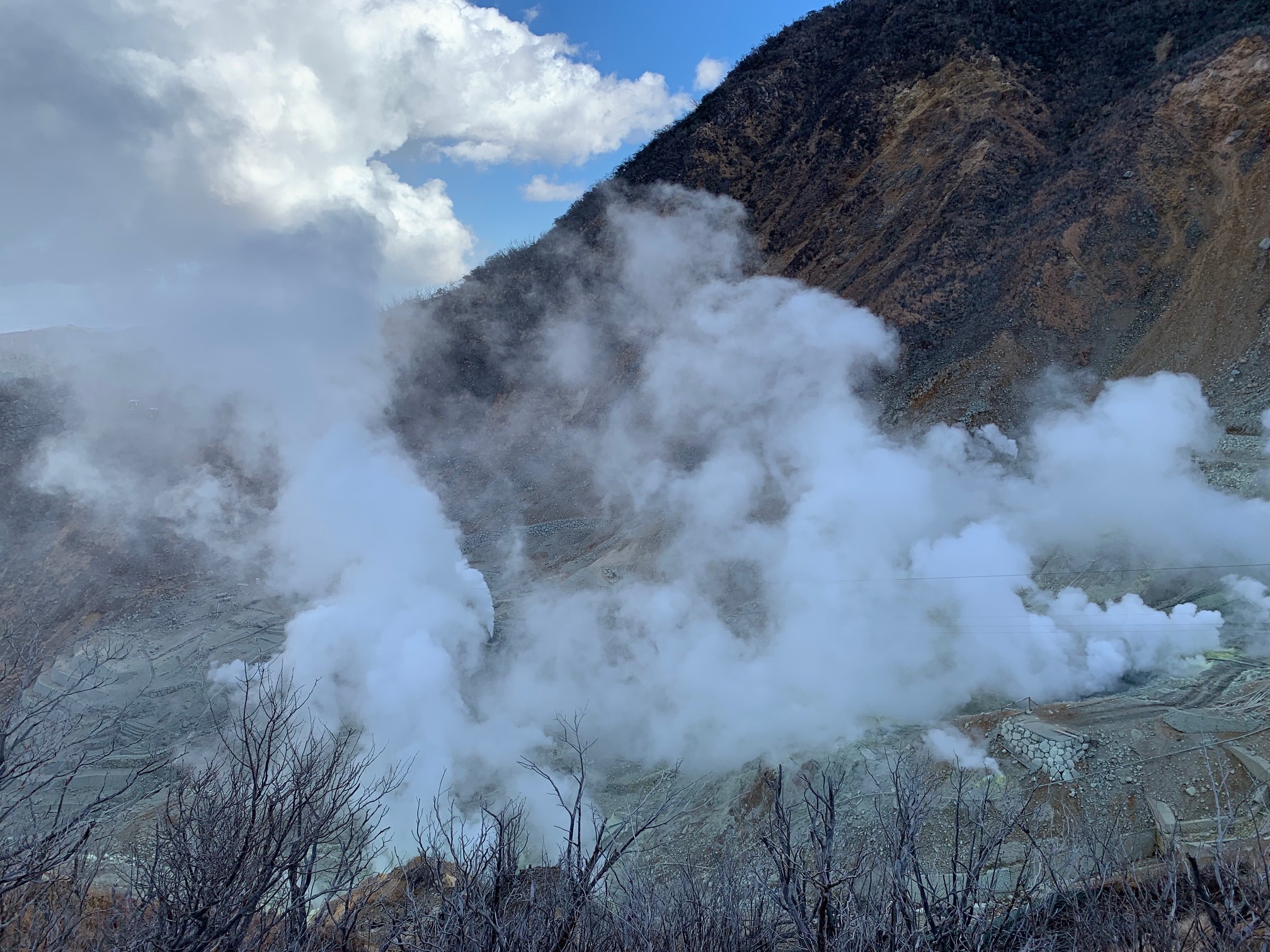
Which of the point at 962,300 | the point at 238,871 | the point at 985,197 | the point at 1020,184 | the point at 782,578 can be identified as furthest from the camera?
the point at 1020,184

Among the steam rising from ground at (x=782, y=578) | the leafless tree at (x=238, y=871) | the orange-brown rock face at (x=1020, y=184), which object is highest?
the orange-brown rock face at (x=1020, y=184)

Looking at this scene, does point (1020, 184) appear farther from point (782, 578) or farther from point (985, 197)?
point (782, 578)

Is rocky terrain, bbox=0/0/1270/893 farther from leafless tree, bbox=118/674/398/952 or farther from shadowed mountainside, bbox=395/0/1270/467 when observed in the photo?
leafless tree, bbox=118/674/398/952

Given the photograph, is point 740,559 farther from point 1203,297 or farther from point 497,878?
point 1203,297

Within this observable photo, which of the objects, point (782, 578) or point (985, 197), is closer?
point (782, 578)

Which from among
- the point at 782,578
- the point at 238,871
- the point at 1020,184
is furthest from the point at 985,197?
the point at 238,871

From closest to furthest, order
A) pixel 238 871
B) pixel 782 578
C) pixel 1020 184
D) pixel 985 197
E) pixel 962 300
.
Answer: pixel 238 871
pixel 782 578
pixel 962 300
pixel 985 197
pixel 1020 184

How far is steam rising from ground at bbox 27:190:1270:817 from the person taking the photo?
1105 cm

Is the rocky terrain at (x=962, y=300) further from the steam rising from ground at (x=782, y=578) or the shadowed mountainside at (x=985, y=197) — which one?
the steam rising from ground at (x=782, y=578)

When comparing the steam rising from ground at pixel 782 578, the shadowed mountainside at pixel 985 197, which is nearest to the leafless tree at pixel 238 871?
the steam rising from ground at pixel 782 578

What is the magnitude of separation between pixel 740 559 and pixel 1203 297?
1285 cm

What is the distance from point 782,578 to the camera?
45.8 feet

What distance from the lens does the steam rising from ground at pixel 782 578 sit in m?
11.0

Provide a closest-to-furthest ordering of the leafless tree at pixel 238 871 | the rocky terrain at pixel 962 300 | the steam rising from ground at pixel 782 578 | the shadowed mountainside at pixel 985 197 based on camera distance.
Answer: the leafless tree at pixel 238 871, the rocky terrain at pixel 962 300, the steam rising from ground at pixel 782 578, the shadowed mountainside at pixel 985 197
